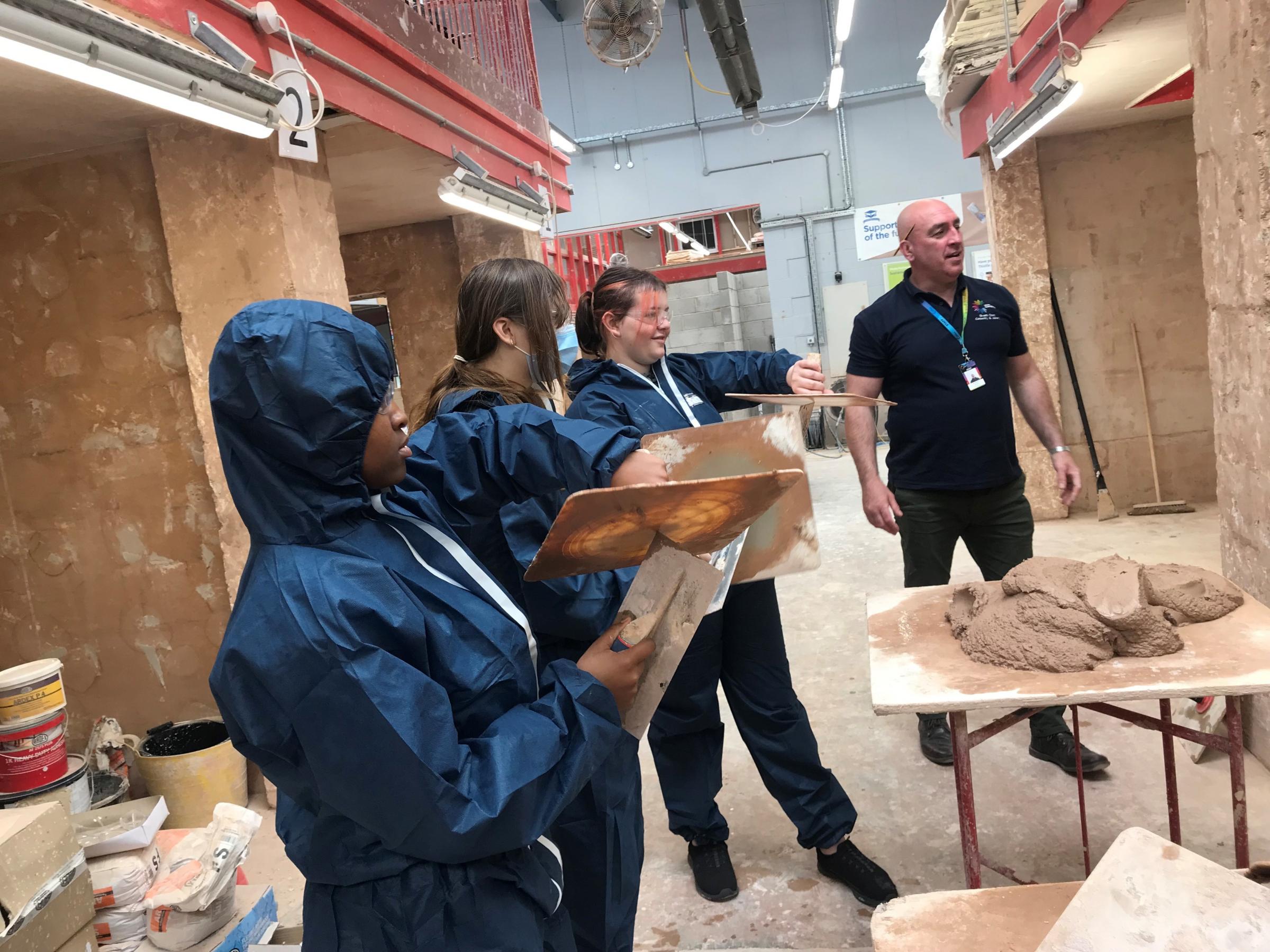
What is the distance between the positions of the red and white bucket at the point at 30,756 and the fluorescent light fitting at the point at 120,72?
190 centimetres

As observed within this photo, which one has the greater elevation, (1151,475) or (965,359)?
(965,359)

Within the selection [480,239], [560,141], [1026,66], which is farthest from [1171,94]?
[480,239]

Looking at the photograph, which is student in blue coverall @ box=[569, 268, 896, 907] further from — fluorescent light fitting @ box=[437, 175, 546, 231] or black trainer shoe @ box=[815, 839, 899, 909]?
fluorescent light fitting @ box=[437, 175, 546, 231]

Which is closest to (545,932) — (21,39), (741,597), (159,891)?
(741,597)

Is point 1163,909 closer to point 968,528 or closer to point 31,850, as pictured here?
point 968,528

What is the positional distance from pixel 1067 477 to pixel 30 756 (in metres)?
3.28

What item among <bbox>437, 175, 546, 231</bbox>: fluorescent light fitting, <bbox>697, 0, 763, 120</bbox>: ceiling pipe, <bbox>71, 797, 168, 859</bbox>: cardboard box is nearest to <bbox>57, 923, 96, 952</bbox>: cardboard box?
<bbox>71, 797, 168, 859</bbox>: cardboard box

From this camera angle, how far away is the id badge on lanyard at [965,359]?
8.67 feet

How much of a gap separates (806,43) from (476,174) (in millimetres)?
7888

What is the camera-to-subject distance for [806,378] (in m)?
2.19

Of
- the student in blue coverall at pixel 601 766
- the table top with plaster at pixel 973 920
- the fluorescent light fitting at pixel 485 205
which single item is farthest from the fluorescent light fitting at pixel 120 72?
the table top with plaster at pixel 973 920

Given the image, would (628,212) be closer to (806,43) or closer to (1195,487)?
(806,43)

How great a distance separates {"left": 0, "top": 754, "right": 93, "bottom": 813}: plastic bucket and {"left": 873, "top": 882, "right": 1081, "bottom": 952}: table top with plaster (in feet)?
8.09

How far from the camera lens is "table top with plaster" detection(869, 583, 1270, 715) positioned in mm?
1535
